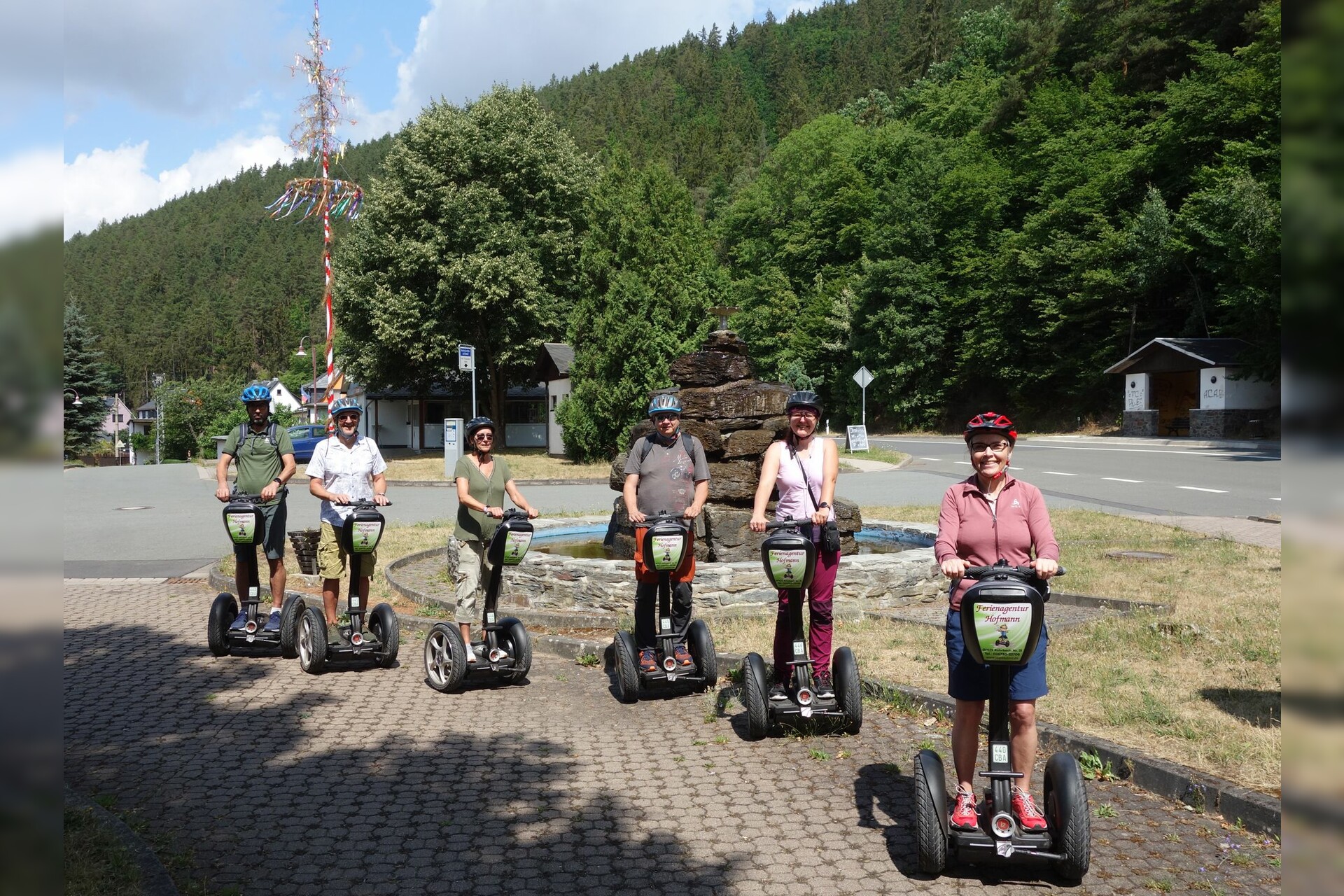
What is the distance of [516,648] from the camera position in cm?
783

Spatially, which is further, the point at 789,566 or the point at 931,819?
the point at 789,566

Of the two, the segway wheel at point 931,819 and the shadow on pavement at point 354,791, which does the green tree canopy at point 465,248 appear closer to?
the shadow on pavement at point 354,791

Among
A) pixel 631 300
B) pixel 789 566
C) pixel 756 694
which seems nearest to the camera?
pixel 789 566

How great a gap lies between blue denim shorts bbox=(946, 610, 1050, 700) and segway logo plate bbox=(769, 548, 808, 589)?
1491mm

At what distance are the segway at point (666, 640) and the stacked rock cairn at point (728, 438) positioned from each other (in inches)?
157

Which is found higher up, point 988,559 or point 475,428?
point 475,428

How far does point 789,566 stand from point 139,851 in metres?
3.60

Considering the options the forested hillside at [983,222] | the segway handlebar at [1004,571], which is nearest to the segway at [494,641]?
the segway handlebar at [1004,571]

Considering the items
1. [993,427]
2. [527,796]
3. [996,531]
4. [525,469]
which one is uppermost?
[993,427]

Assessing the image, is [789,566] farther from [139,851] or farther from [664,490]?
[139,851]

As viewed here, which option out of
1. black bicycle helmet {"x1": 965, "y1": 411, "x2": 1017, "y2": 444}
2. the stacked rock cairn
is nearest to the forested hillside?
the stacked rock cairn

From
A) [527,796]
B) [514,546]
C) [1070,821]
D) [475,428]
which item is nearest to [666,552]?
[514,546]
